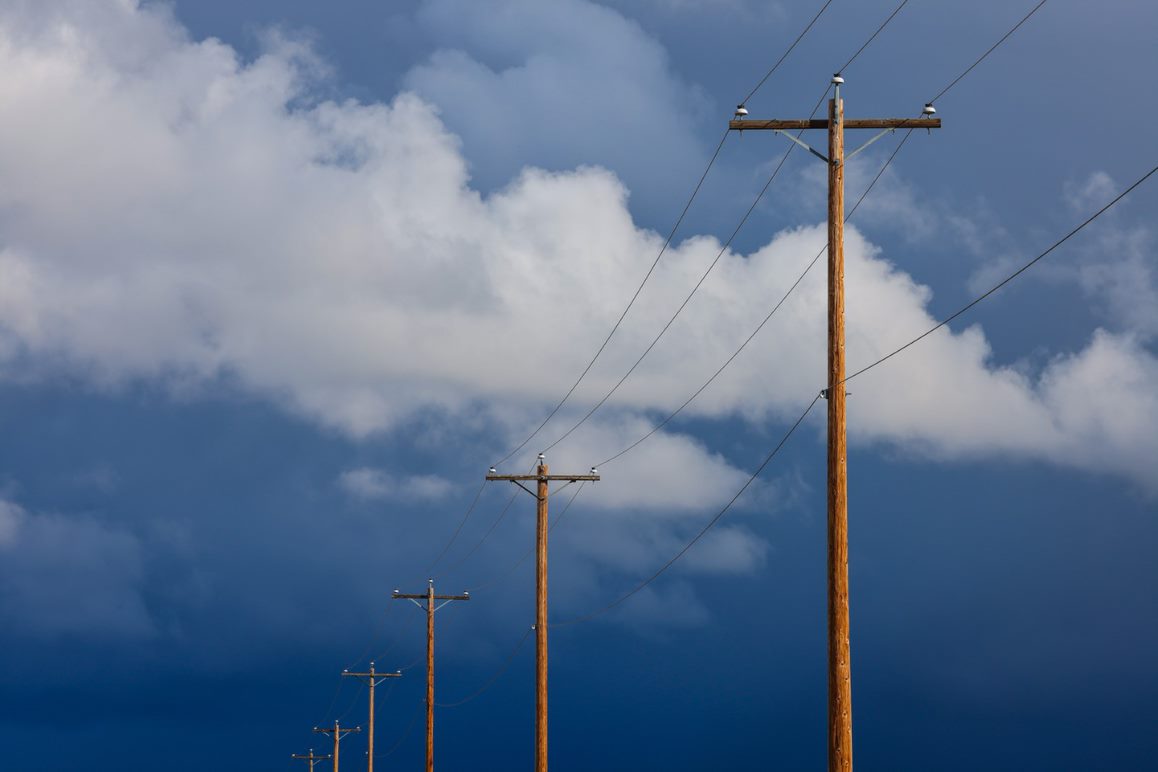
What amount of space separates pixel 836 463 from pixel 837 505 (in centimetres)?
52

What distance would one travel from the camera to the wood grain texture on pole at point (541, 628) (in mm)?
39375

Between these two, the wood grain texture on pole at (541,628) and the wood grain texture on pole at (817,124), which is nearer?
the wood grain texture on pole at (817,124)

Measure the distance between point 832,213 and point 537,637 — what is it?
2136cm

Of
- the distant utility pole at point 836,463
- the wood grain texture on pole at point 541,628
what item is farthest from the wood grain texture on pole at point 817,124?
the wood grain texture on pole at point 541,628

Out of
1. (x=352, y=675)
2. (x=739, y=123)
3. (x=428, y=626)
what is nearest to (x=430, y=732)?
(x=428, y=626)

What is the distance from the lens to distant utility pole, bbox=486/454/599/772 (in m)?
39.4

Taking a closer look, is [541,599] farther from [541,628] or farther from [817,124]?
[817,124]

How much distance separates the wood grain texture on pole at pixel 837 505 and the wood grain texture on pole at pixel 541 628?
20417mm

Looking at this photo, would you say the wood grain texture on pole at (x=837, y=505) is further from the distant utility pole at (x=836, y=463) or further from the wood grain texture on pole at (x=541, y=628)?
the wood grain texture on pole at (x=541, y=628)

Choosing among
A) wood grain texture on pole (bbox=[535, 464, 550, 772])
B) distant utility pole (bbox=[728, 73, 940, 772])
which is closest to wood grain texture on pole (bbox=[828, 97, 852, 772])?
distant utility pole (bbox=[728, 73, 940, 772])

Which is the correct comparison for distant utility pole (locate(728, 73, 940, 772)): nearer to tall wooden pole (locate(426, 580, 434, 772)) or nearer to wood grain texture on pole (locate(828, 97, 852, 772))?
wood grain texture on pole (locate(828, 97, 852, 772))

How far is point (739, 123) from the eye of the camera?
890 inches

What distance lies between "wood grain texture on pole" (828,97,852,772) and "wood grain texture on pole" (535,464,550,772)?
67.0ft

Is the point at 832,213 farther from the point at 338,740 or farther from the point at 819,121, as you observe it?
the point at 338,740
